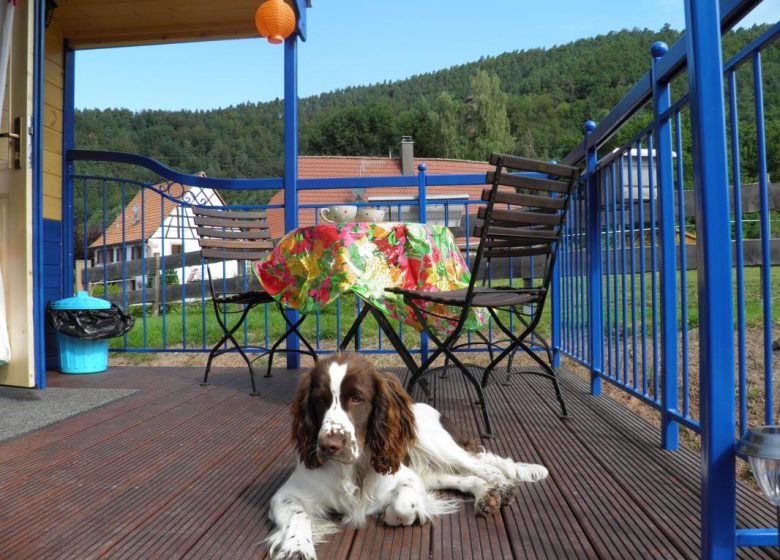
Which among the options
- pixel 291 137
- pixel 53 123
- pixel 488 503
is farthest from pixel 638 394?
pixel 53 123

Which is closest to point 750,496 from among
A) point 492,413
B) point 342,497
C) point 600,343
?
point 342,497

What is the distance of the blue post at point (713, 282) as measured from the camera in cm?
117

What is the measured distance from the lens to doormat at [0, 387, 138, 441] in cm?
284

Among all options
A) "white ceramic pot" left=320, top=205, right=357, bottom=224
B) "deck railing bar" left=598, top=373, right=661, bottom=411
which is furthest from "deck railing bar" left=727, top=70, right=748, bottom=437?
"white ceramic pot" left=320, top=205, right=357, bottom=224

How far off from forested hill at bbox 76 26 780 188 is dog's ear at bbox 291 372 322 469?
23.4 metres

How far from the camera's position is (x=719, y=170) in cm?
120

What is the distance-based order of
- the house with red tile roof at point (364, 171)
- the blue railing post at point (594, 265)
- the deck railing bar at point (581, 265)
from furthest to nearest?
1. the house with red tile roof at point (364, 171)
2. the deck railing bar at point (581, 265)
3. the blue railing post at point (594, 265)

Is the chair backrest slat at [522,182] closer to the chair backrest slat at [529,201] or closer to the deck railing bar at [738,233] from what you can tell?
the chair backrest slat at [529,201]

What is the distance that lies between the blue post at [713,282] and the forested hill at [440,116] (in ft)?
78.6

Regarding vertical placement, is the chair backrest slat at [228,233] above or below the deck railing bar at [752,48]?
below

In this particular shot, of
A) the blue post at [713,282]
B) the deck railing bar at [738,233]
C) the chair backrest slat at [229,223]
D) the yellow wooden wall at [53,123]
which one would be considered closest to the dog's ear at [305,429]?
the blue post at [713,282]

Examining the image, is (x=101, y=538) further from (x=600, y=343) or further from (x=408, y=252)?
(x=600, y=343)

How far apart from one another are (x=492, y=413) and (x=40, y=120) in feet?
10.5

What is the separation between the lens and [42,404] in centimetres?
331
